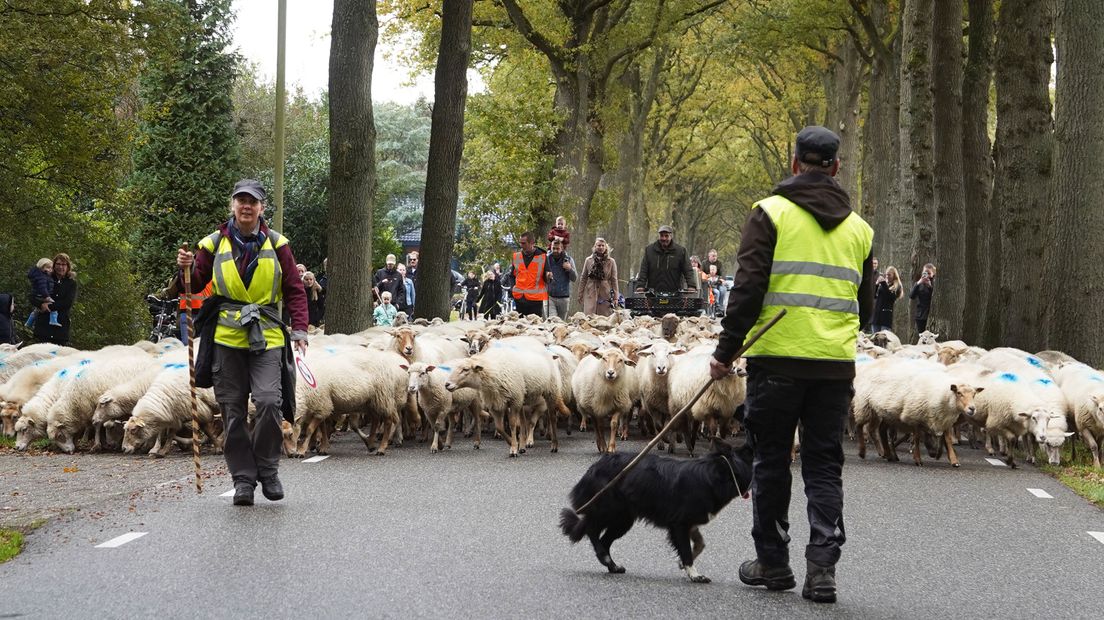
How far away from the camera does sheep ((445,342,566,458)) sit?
1365 cm

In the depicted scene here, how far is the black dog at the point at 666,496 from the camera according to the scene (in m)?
6.97

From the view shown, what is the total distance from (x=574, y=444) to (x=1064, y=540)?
6.52 meters

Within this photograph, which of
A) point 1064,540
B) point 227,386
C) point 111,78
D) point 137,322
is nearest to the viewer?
point 1064,540

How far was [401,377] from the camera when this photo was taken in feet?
46.0

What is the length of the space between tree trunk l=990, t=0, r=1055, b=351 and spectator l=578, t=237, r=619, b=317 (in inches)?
251

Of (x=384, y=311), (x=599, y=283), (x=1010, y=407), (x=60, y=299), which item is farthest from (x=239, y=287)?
(x=384, y=311)

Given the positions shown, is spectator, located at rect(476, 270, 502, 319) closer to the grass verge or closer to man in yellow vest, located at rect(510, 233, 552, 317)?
man in yellow vest, located at rect(510, 233, 552, 317)

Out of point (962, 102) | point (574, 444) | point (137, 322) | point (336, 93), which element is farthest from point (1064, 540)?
point (137, 322)

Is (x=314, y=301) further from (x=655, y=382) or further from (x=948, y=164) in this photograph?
(x=655, y=382)

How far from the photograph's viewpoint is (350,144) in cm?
1953

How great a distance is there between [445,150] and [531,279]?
8.43ft

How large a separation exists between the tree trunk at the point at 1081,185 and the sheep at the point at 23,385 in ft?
38.1

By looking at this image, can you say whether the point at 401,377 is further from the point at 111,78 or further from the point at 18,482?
the point at 111,78

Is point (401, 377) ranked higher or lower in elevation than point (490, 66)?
lower
